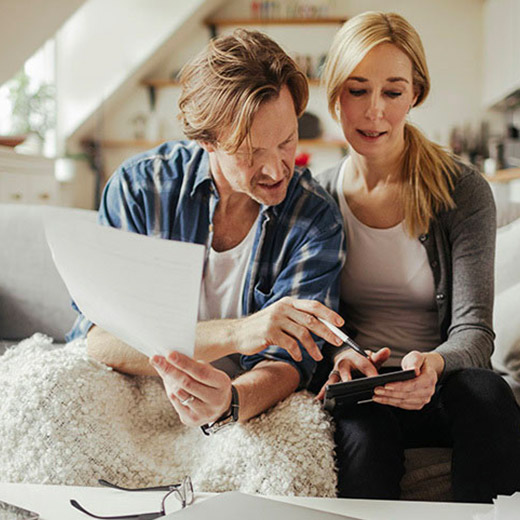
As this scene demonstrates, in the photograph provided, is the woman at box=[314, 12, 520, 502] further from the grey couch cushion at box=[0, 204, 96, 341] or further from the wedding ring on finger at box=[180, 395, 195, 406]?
the grey couch cushion at box=[0, 204, 96, 341]

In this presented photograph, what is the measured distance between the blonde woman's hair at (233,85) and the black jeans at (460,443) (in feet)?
1.73

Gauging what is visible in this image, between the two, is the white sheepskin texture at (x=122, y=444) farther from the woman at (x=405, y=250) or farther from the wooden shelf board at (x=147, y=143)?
the wooden shelf board at (x=147, y=143)

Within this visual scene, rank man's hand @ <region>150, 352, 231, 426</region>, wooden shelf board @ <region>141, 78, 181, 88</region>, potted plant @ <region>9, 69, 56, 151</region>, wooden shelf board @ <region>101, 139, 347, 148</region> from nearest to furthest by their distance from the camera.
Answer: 1. man's hand @ <region>150, 352, 231, 426</region>
2. potted plant @ <region>9, 69, 56, 151</region>
3. wooden shelf board @ <region>101, 139, 347, 148</region>
4. wooden shelf board @ <region>141, 78, 181, 88</region>

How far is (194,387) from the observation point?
904 mm

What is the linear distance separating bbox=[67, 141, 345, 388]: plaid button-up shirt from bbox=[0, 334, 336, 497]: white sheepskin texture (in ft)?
0.63

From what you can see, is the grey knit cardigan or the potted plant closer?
the grey knit cardigan

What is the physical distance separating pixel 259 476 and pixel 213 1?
4781 millimetres

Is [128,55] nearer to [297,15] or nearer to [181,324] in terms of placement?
[297,15]

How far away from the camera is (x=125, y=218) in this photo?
4.29 ft

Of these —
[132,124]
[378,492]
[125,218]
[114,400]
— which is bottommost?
[378,492]

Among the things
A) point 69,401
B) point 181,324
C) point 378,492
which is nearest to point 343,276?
point 378,492

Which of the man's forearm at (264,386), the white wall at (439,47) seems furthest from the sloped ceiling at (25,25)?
the man's forearm at (264,386)

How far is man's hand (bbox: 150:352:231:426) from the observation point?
2.73 ft

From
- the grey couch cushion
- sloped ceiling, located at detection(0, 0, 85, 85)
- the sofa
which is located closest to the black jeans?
the sofa
